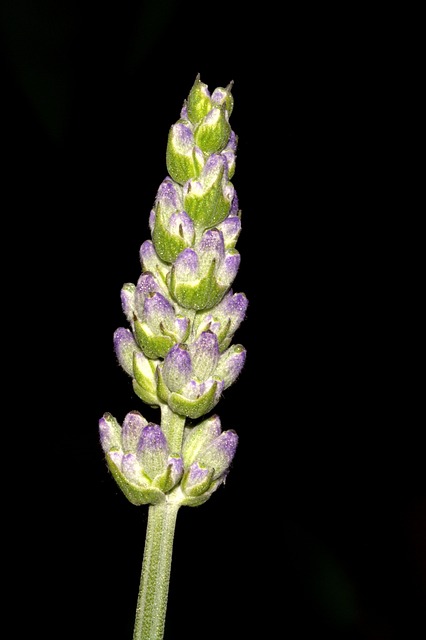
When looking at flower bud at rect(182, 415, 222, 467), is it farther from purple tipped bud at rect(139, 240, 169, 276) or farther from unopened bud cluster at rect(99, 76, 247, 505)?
purple tipped bud at rect(139, 240, 169, 276)

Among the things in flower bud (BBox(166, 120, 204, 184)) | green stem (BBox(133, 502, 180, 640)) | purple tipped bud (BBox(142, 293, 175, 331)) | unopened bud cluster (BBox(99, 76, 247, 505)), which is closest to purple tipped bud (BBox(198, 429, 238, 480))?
unopened bud cluster (BBox(99, 76, 247, 505))

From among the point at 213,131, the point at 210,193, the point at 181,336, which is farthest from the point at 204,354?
the point at 213,131

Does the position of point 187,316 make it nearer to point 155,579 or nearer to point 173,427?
point 173,427

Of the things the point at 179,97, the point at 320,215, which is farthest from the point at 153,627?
the point at 320,215

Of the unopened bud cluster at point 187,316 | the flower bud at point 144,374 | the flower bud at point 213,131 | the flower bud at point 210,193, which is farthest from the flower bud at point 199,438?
the flower bud at point 213,131

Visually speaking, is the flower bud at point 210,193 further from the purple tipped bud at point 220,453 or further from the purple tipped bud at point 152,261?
the purple tipped bud at point 220,453

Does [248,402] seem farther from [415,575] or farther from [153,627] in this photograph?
[153,627]

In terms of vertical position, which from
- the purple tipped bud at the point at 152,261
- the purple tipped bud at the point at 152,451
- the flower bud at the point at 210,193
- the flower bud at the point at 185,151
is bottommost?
the purple tipped bud at the point at 152,451
